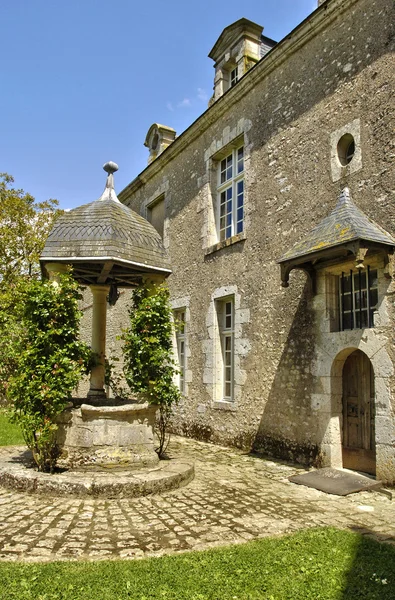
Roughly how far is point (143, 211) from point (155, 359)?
7311 millimetres

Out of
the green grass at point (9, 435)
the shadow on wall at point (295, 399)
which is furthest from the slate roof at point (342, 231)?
the green grass at point (9, 435)

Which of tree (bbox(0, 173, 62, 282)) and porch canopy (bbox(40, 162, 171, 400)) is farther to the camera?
tree (bbox(0, 173, 62, 282))

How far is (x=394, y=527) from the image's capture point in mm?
3645

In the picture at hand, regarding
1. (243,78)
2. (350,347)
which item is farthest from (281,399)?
(243,78)

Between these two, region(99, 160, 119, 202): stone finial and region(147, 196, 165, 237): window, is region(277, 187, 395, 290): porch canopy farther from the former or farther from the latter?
region(147, 196, 165, 237): window

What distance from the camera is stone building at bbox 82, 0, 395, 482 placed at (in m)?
5.21

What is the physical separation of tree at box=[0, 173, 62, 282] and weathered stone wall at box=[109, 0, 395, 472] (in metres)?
9.52

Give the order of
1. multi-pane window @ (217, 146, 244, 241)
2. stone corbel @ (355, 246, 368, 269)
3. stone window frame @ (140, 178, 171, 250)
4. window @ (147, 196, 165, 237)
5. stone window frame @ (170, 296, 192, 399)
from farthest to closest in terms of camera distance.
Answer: window @ (147, 196, 165, 237)
stone window frame @ (140, 178, 171, 250)
stone window frame @ (170, 296, 192, 399)
multi-pane window @ (217, 146, 244, 241)
stone corbel @ (355, 246, 368, 269)

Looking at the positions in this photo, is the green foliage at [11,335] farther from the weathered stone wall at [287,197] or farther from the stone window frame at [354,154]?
the stone window frame at [354,154]

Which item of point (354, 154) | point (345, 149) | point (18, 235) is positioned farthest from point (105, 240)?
point (18, 235)

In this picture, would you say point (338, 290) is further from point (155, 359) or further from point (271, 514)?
point (271, 514)

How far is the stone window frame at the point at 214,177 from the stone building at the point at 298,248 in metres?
0.03

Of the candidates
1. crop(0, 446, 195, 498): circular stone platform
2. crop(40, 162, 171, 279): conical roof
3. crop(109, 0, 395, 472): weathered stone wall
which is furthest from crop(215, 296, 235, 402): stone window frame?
crop(0, 446, 195, 498): circular stone platform

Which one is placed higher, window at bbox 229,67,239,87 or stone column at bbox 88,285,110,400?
window at bbox 229,67,239,87
